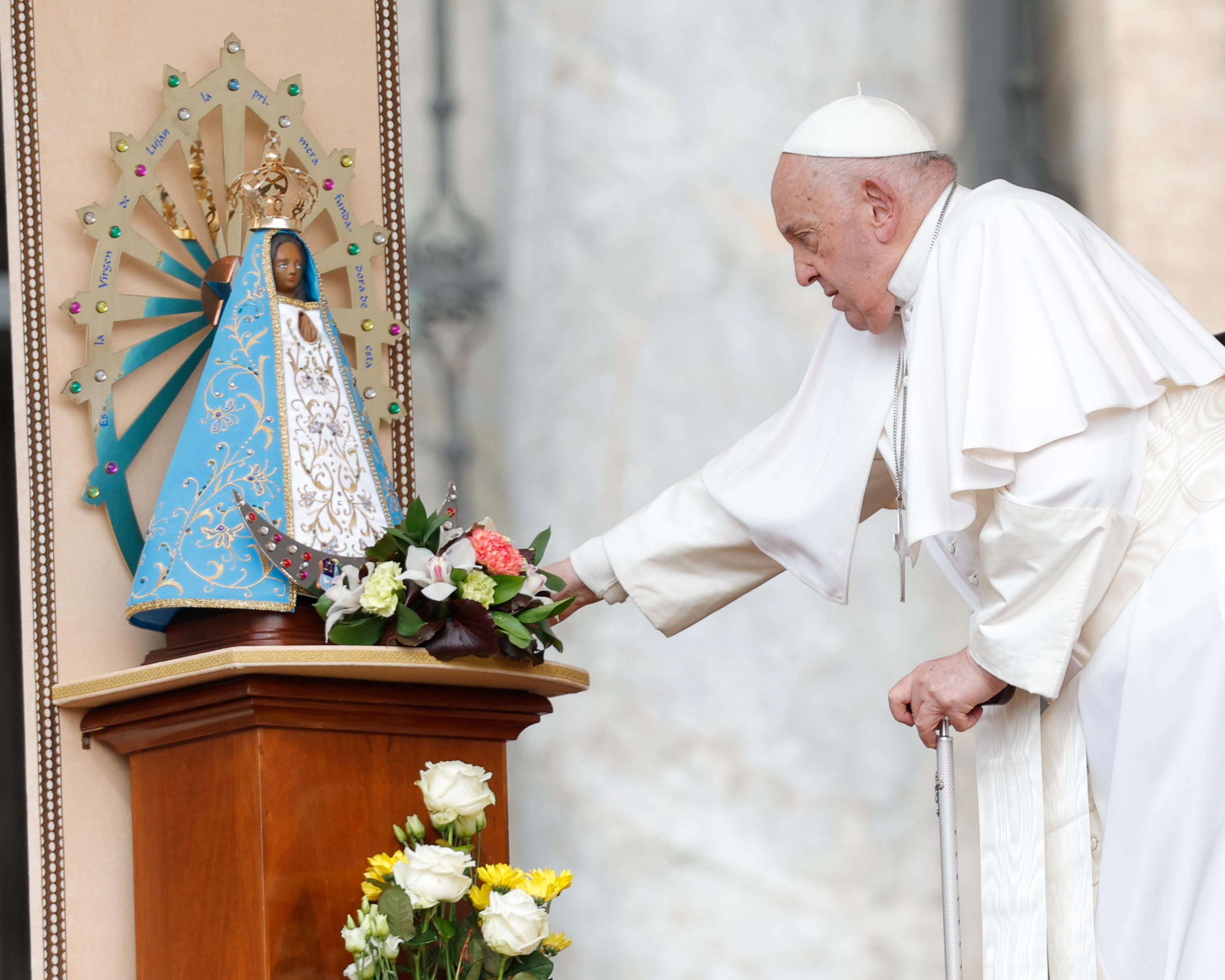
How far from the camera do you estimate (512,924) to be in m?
2.62

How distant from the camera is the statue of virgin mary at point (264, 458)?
2859 mm

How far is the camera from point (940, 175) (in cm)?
293

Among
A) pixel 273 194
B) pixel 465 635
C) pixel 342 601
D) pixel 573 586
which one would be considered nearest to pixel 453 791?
pixel 465 635

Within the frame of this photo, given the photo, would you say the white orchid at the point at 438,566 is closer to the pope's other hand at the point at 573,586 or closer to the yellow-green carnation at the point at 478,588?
the yellow-green carnation at the point at 478,588

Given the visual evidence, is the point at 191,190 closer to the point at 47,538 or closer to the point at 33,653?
the point at 47,538

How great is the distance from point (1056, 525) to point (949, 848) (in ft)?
2.00

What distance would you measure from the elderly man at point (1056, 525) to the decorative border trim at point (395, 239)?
121 centimetres

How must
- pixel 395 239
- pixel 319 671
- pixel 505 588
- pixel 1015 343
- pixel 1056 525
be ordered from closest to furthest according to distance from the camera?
1. pixel 1056 525
2. pixel 1015 343
3. pixel 319 671
4. pixel 505 588
5. pixel 395 239

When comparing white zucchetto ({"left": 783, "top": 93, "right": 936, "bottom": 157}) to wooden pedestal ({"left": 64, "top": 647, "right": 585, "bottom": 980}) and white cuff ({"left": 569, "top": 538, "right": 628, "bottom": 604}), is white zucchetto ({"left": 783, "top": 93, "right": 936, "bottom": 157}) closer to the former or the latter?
white cuff ({"left": 569, "top": 538, "right": 628, "bottom": 604})

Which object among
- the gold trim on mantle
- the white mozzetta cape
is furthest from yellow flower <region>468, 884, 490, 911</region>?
the white mozzetta cape

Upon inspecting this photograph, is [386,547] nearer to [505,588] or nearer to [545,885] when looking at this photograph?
[505,588]

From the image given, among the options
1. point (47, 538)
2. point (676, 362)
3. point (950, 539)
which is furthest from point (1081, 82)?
point (47, 538)

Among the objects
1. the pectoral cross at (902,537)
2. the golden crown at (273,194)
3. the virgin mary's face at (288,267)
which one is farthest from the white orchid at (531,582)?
the golden crown at (273,194)

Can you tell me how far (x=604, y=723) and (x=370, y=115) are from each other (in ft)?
5.87
